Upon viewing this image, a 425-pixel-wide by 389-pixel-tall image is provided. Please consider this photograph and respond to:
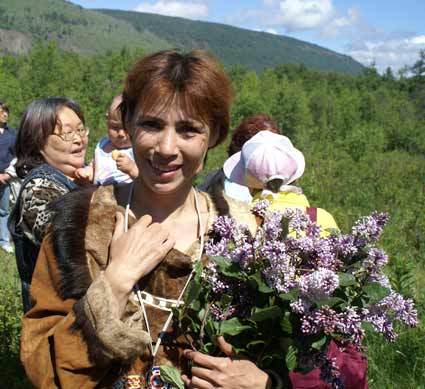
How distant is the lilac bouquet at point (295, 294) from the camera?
1.34m

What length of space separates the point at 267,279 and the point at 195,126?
1.91 feet

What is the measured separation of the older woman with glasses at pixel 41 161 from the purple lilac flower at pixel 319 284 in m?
1.43

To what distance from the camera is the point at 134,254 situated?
5.29ft

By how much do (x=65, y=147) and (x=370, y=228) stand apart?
175cm

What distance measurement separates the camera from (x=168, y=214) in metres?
1.89

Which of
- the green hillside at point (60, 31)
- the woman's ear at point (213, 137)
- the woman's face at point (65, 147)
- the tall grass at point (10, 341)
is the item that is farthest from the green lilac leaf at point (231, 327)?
the green hillside at point (60, 31)

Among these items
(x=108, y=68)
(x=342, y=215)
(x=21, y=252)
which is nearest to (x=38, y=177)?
(x=21, y=252)

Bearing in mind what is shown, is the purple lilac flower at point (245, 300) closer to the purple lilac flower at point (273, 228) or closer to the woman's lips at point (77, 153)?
the purple lilac flower at point (273, 228)

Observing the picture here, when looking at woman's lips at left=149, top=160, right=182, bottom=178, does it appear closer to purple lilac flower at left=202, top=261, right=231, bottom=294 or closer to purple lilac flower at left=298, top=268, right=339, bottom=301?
purple lilac flower at left=202, top=261, right=231, bottom=294

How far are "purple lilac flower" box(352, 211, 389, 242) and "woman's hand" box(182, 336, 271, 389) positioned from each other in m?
0.47

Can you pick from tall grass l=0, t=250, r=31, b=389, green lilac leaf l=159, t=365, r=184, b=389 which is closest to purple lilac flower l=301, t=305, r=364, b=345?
green lilac leaf l=159, t=365, r=184, b=389

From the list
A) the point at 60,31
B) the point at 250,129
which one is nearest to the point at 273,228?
the point at 250,129

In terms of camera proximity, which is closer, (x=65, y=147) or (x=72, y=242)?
(x=72, y=242)

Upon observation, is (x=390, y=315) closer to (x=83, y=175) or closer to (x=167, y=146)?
(x=167, y=146)
